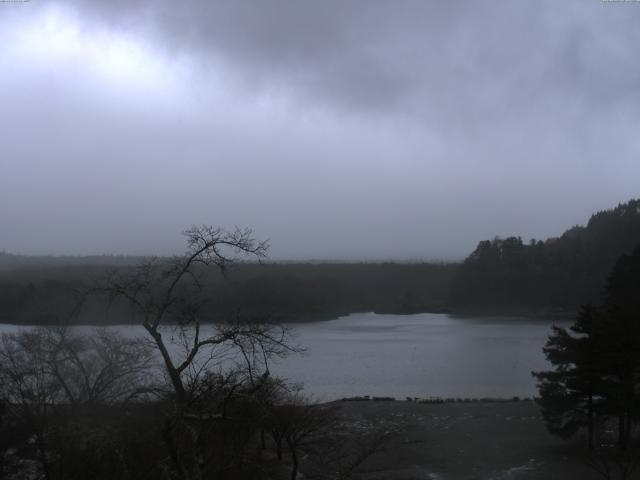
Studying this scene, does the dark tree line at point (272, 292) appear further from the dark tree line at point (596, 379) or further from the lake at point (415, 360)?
the dark tree line at point (596, 379)

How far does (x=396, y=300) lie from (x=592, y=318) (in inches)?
1159

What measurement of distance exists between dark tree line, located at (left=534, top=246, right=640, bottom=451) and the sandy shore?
52 cm

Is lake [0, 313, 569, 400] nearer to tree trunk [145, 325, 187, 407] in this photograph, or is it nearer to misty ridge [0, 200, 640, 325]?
misty ridge [0, 200, 640, 325]

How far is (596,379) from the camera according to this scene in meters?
9.62

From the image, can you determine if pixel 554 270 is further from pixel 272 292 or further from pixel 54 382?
pixel 54 382

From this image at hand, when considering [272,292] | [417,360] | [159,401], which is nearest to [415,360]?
[417,360]

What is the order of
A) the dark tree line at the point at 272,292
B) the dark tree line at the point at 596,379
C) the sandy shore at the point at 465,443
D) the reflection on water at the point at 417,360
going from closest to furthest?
the sandy shore at the point at 465,443, the dark tree line at the point at 596,379, the dark tree line at the point at 272,292, the reflection on water at the point at 417,360

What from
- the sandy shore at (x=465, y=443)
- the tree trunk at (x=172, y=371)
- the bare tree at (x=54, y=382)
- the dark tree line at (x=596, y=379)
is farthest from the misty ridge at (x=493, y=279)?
the tree trunk at (x=172, y=371)

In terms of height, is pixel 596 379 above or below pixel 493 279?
below

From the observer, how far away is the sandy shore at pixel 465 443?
8.88m

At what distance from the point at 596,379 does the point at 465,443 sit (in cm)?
230

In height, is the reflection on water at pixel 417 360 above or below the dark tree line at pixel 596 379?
below

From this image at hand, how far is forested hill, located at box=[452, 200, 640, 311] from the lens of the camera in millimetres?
38281

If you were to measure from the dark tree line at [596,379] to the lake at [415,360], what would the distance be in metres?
3.95
